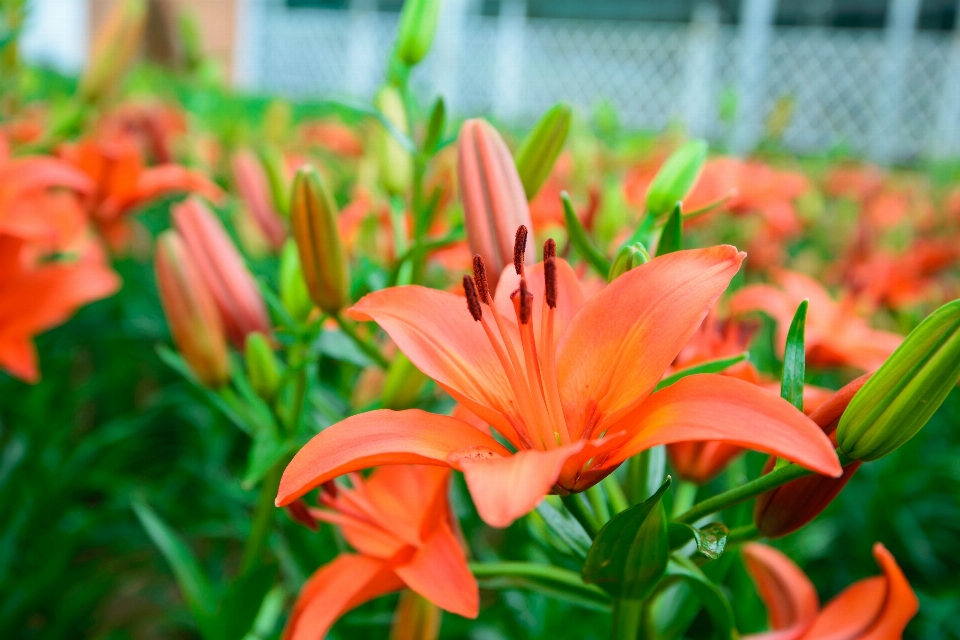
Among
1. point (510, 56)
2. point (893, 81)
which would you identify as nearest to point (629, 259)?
point (893, 81)

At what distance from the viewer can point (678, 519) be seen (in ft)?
1.24

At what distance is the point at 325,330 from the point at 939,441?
1272mm

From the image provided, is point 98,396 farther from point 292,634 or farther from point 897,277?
point 897,277

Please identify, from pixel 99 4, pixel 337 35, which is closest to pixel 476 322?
pixel 337 35

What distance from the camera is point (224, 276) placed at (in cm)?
66

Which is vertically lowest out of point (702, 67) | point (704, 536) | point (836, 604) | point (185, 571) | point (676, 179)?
point (702, 67)

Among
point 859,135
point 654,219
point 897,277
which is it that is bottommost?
A: point 859,135

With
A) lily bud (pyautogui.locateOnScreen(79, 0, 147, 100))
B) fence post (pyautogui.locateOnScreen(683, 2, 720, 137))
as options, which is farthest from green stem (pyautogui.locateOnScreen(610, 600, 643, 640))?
fence post (pyautogui.locateOnScreen(683, 2, 720, 137))

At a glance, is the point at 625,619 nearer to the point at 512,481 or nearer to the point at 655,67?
the point at 512,481

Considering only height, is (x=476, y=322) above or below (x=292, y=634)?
above

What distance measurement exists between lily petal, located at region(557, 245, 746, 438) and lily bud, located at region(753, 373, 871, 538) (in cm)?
7

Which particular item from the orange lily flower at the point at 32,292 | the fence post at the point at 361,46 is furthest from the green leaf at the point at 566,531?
the fence post at the point at 361,46

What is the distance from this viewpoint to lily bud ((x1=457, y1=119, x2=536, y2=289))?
492 millimetres

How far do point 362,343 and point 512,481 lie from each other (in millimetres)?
285
